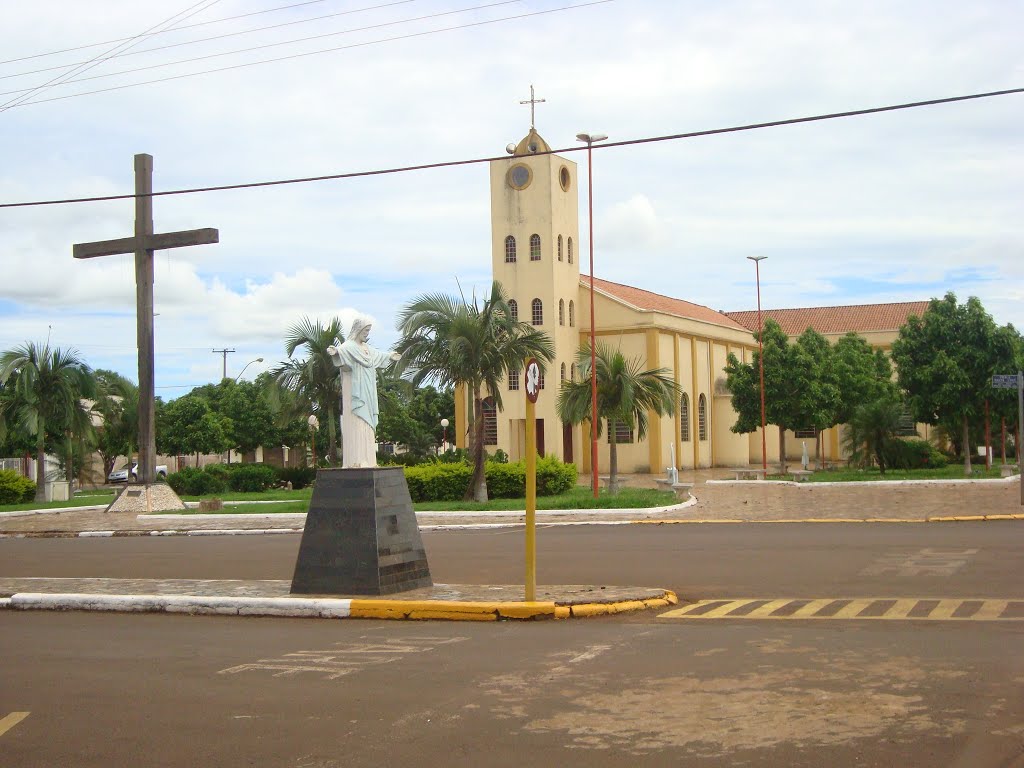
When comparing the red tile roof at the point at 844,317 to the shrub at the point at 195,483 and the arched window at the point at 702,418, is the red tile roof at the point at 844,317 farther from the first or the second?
the shrub at the point at 195,483

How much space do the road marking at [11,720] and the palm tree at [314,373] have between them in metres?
28.4

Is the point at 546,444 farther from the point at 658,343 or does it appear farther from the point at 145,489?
the point at 145,489

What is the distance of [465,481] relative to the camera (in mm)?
31891

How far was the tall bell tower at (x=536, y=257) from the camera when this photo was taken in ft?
151

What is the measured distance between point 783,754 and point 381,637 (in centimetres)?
499

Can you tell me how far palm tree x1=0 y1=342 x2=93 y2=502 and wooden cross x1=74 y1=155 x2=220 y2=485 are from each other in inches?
327

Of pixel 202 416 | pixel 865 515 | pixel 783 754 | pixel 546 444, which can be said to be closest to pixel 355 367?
pixel 783 754

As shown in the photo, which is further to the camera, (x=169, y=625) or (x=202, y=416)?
(x=202, y=416)

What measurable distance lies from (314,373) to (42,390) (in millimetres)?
8557

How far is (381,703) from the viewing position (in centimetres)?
723

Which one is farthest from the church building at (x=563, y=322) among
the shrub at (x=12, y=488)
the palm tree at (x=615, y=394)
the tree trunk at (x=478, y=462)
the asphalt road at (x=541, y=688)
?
the asphalt road at (x=541, y=688)

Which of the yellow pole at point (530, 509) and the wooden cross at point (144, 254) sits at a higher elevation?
the wooden cross at point (144, 254)

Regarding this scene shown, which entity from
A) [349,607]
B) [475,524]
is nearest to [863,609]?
[349,607]

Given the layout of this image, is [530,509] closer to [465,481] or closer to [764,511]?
[764,511]
